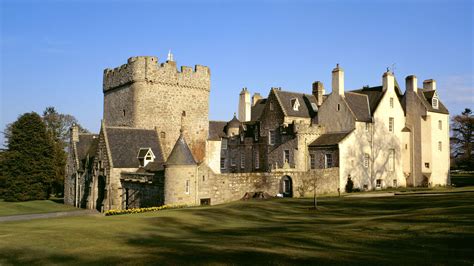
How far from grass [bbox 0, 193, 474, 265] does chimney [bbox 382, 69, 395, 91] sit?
22.0 meters

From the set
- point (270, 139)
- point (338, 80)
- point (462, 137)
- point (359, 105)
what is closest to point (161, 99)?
point (270, 139)

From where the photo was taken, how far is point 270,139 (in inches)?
1829

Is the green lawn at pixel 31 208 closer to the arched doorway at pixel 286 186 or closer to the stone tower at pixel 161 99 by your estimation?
the stone tower at pixel 161 99

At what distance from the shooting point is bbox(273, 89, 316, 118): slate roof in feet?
149

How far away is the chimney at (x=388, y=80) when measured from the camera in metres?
43.3

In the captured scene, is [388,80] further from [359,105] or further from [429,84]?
[429,84]

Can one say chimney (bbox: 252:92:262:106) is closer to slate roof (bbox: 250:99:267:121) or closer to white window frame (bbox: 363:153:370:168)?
slate roof (bbox: 250:99:267:121)

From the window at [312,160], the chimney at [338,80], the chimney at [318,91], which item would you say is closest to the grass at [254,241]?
the window at [312,160]

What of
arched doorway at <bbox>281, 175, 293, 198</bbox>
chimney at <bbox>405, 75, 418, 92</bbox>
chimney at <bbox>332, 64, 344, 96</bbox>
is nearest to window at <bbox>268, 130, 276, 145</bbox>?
chimney at <bbox>332, 64, 344, 96</bbox>

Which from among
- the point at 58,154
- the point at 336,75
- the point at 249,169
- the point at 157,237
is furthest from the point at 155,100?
the point at 157,237

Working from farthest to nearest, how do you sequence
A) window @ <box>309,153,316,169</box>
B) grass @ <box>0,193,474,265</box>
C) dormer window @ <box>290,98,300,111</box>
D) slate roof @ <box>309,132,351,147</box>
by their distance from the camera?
1. dormer window @ <box>290,98,300,111</box>
2. window @ <box>309,153,316,169</box>
3. slate roof @ <box>309,132,351,147</box>
4. grass @ <box>0,193,474,265</box>

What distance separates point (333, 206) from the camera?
27.5 m

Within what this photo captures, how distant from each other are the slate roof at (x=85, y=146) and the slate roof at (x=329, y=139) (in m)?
22.2

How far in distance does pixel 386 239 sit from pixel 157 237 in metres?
8.13
